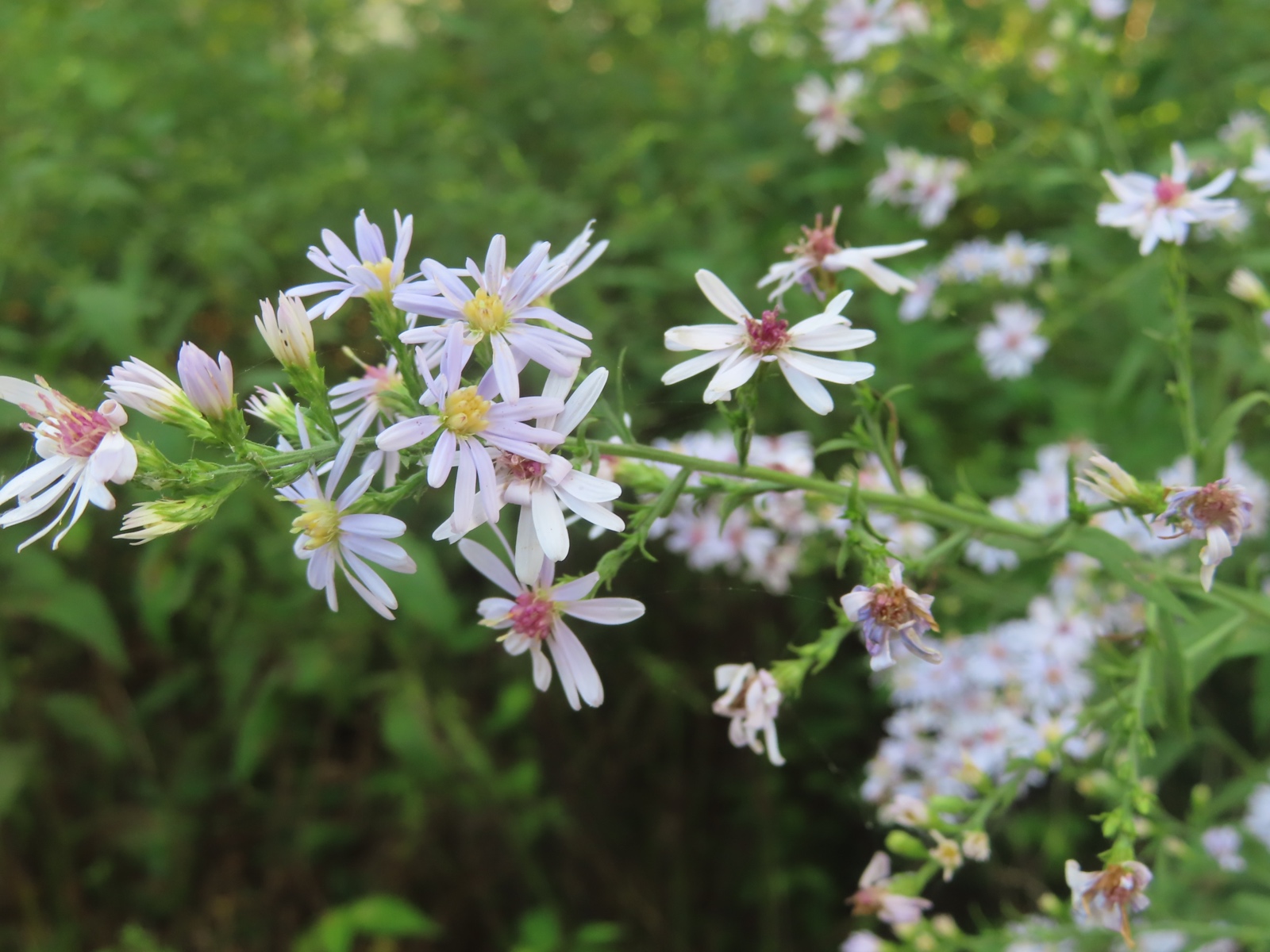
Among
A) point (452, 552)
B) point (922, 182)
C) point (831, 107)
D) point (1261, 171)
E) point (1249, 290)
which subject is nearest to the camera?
point (1261, 171)

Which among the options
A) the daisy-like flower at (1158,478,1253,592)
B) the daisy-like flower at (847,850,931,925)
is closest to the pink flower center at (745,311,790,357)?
the daisy-like flower at (1158,478,1253,592)

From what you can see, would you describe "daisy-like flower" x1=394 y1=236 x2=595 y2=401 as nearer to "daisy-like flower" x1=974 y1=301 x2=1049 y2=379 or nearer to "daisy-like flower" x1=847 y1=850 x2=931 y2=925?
"daisy-like flower" x1=847 y1=850 x2=931 y2=925

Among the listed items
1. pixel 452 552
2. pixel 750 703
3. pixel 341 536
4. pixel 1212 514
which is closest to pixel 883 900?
pixel 750 703

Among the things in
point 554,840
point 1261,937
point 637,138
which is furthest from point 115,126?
point 1261,937

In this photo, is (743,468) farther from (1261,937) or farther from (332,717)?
(332,717)

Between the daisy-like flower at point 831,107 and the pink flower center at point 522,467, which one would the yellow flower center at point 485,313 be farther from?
the daisy-like flower at point 831,107

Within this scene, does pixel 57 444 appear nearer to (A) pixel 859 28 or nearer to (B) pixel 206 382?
(B) pixel 206 382
